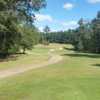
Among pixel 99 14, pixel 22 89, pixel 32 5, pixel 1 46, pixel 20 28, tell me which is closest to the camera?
pixel 22 89

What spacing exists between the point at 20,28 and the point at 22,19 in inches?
145

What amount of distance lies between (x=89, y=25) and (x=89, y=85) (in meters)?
100

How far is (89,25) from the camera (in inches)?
4665

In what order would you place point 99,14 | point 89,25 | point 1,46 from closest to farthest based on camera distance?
1. point 1,46
2. point 99,14
3. point 89,25

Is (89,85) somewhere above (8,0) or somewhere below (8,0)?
below

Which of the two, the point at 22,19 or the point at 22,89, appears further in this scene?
the point at 22,19

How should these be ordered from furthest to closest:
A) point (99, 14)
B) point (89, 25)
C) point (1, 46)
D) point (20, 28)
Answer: point (89, 25) → point (99, 14) → point (1, 46) → point (20, 28)

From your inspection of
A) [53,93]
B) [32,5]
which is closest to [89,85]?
[53,93]

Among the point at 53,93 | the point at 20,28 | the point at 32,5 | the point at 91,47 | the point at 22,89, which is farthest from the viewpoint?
the point at 91,47

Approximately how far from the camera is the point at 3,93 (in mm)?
16172

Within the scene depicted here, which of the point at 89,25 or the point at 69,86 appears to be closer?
the point at 69,86

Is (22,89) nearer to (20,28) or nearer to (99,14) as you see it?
(20,28)

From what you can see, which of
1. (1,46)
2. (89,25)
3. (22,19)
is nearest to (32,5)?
(22,19)

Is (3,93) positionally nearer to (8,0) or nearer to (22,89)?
(22,89)
